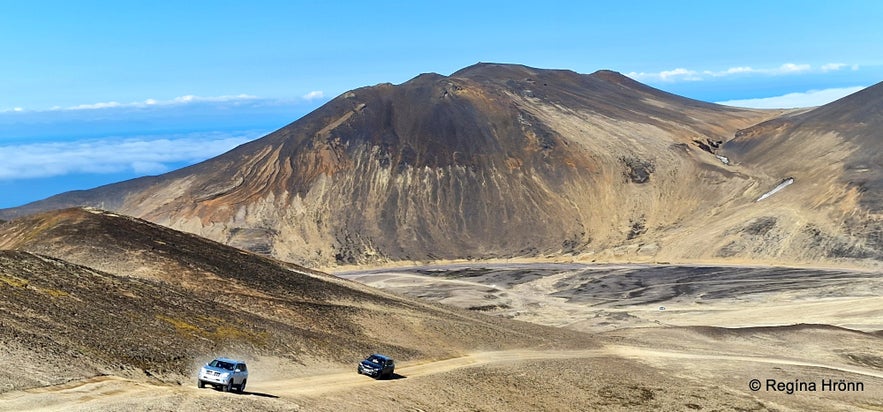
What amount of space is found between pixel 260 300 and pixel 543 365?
1718cm

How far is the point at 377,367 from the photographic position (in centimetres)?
4062

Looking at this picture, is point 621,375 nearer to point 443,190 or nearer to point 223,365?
point 223,365

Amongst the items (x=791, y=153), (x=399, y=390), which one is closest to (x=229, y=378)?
(x=399, y=390)

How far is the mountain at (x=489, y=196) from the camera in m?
150

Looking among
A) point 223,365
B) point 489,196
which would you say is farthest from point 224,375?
point 489,196

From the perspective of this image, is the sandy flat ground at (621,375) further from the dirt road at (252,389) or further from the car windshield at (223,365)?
the car windshield at (223,365)

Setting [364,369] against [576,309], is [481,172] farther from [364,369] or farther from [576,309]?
[364,369]

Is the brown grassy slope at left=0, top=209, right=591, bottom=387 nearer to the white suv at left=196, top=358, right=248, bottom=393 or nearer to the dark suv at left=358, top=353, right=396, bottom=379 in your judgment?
the white suv at left=196, top=358, right=248, bottom=393

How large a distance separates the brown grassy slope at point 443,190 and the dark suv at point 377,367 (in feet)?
365

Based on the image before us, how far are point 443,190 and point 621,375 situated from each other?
12705 centimetres

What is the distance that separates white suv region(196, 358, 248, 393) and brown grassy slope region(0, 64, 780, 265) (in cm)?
12022

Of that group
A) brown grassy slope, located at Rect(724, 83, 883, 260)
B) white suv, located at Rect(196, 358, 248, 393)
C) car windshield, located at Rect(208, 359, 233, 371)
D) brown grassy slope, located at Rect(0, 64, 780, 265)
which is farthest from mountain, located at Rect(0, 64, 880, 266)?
car windshield, located at Rect(208, 359, 233, 371)

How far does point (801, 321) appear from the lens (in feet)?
273

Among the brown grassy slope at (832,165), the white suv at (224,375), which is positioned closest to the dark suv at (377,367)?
the white suv at (224,375)
